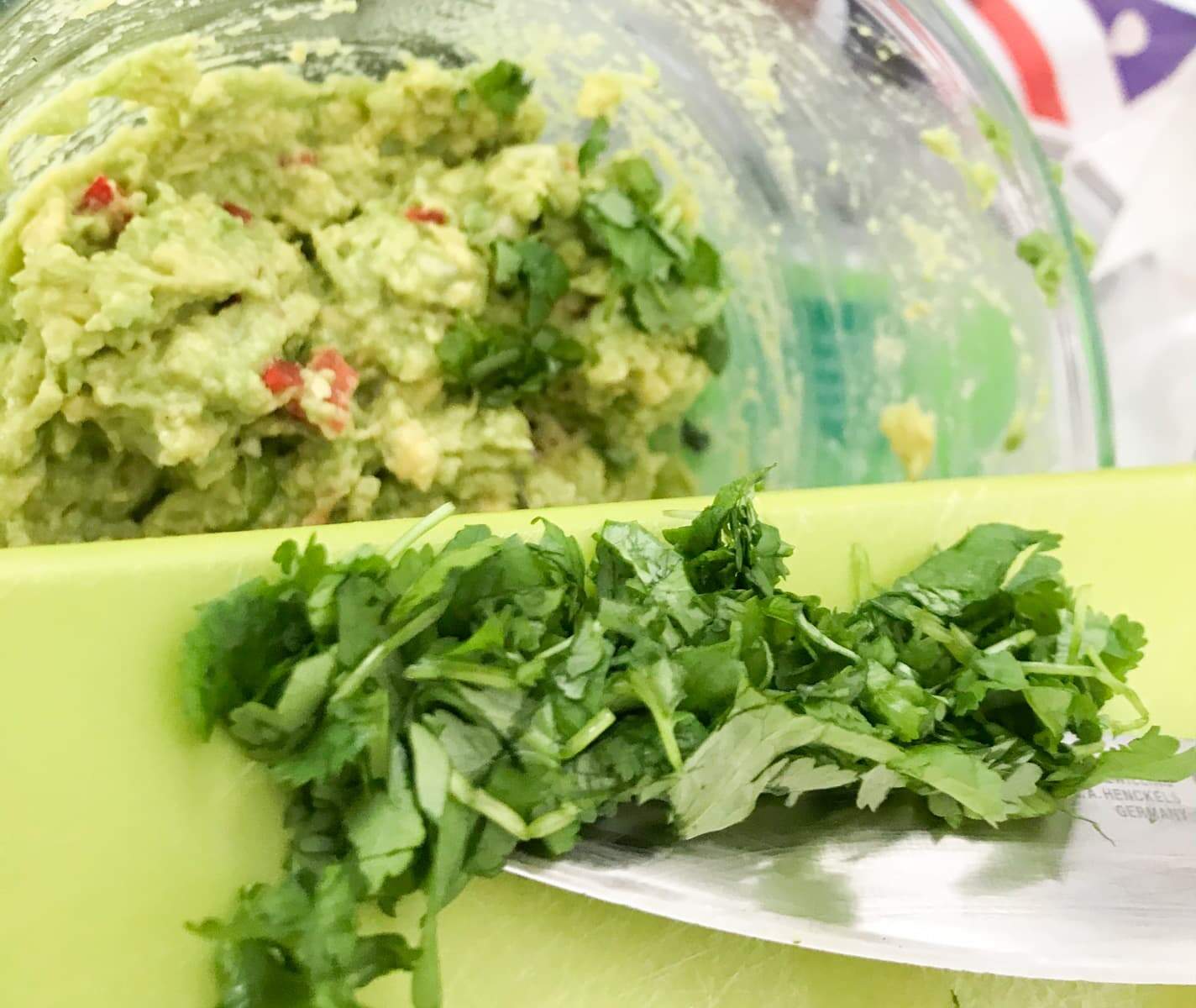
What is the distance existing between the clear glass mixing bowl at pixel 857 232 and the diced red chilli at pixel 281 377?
1.69ft

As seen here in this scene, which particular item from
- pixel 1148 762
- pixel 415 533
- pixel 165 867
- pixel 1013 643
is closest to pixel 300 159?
pixel 415 533

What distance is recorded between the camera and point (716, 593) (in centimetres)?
78

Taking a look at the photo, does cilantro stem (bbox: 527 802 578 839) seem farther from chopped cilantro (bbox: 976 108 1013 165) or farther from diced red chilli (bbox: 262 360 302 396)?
chopped cilantro (bbox: 976 108 1013 165)

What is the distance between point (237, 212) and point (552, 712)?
68 centimetres

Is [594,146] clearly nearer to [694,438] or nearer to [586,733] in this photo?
[694,438]

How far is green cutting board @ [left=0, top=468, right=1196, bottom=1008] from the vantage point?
70 centimetres

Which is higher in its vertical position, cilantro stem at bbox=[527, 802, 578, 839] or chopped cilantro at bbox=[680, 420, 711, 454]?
chopped cilantro at bbox=[680, 420, 711, 454]

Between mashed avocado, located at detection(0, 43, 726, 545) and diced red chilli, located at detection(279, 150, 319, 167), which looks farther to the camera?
diced red chilli, located at detection(279, 150, 319, 167)

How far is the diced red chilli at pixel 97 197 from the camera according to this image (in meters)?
0.96

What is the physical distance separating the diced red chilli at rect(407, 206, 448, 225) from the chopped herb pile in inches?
16.9

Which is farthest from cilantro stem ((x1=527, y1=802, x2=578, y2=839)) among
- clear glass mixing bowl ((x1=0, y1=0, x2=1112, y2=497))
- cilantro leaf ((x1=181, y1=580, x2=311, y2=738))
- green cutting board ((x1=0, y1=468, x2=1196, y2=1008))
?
clear glass mixing bowl ((x1=0, y1=0, x2=1112, y2=497))

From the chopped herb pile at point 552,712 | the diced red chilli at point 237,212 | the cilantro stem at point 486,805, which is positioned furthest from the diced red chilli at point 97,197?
the cilantro stem at point 486,805

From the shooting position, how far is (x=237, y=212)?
1.01 meters

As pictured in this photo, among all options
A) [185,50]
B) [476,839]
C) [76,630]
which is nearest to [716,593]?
[476,839]
